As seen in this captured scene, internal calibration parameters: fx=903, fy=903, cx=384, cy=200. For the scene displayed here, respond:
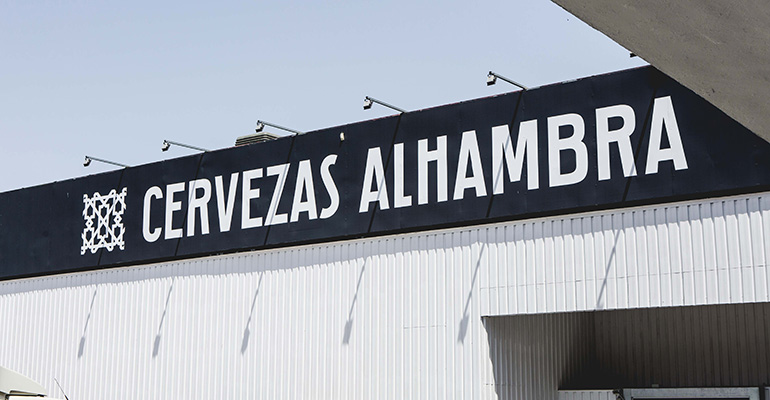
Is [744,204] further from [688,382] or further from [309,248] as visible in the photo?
[309,248]

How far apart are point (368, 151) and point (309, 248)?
259cm

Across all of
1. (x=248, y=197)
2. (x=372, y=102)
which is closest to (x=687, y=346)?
(x=372, y=102)

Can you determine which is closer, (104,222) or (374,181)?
(374,181)

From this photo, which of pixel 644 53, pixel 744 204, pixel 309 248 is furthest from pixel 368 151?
pixel 644 53

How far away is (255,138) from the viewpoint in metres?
23.7

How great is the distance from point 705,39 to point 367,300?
55.2 ft

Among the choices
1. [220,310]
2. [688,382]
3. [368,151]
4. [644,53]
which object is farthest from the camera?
[220,310]

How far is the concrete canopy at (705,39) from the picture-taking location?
233 centimetres

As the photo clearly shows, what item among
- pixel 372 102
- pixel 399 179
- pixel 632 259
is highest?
pixel 372 102

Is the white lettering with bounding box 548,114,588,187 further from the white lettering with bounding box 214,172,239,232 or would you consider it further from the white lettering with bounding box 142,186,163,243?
the white lettering with bounding box 142,186,163,243

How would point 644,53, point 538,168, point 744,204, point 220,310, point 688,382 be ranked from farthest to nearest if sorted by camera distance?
point 220,310 < point 688,382 < point 538,168 < point 744,204 < point 644,53

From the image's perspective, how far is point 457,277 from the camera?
18.0 metres

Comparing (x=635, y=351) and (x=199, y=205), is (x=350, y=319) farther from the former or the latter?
(x=635, y=351)

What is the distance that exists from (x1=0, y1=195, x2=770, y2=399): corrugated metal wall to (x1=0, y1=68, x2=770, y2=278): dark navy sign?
0.42m
